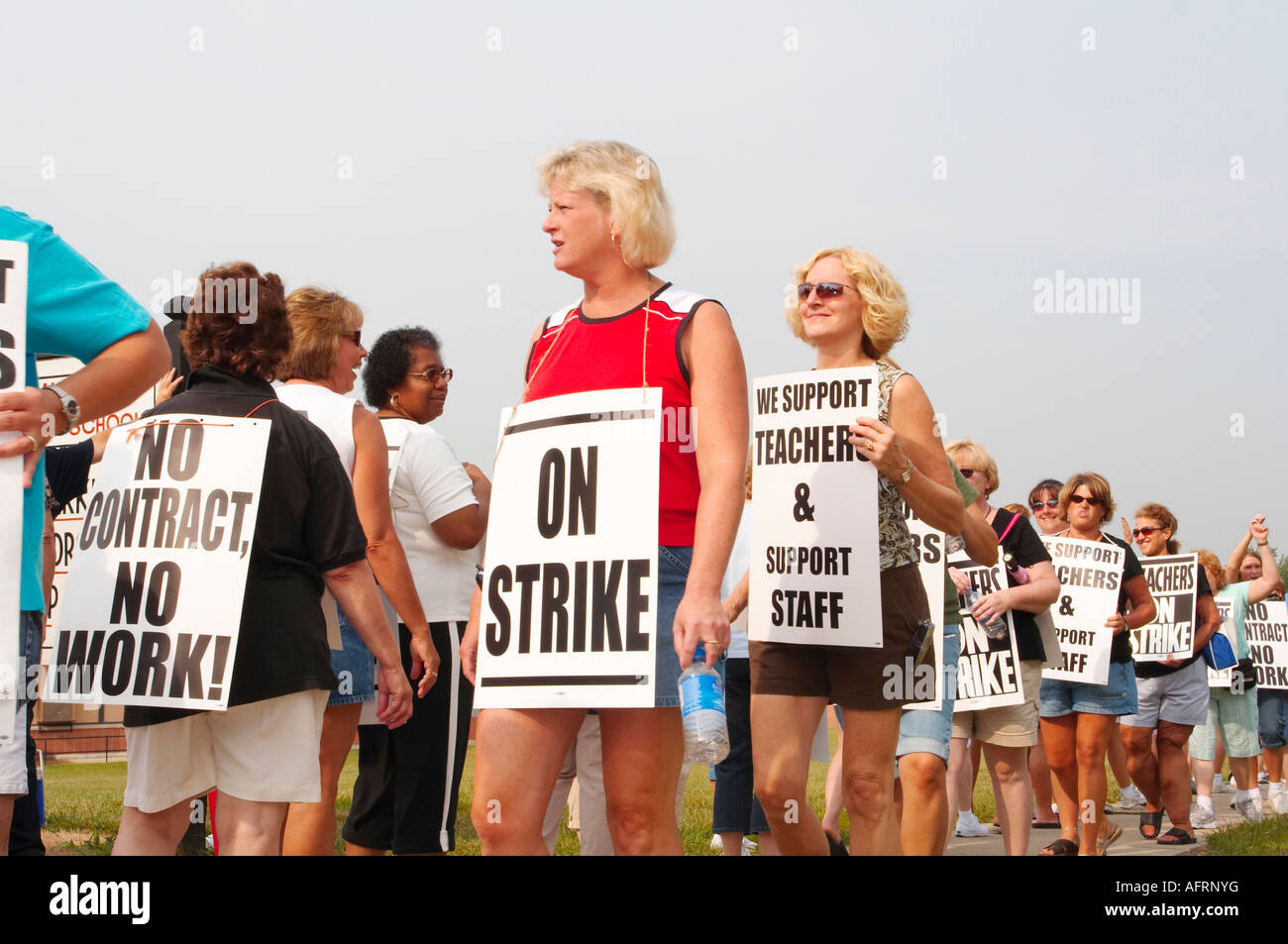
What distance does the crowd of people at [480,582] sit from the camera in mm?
3646

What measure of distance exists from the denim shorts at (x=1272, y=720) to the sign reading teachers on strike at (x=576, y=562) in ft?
40.6

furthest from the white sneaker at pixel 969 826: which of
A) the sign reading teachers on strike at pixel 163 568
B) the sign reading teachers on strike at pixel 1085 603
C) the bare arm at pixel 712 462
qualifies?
the sign reading teachers on strike at pixel 163 568

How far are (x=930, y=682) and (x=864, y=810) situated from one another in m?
0.53

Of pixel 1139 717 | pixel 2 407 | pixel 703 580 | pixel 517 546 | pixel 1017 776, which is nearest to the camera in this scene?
pixel 2 407

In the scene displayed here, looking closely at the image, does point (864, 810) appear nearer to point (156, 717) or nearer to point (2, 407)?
point (156, 717)

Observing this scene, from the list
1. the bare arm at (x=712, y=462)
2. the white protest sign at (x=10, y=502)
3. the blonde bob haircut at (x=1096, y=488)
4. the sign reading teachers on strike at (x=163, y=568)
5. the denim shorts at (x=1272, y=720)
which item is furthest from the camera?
the denim shorts at (x=1272, y=720)

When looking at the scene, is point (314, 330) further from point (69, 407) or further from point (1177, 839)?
point (1177, 839)

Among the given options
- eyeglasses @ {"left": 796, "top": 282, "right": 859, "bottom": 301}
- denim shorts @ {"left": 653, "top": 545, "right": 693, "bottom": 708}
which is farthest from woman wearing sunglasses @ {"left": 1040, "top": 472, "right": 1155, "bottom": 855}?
denim shorts @ {"left": 653, "top": 545, "right": 693, "bottom": 708}

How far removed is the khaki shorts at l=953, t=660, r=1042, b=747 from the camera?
741 cm

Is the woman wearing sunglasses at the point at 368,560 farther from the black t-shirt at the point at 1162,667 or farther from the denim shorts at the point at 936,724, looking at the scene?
the black t-shirt at the point at 1162,667

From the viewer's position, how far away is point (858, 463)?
512 centimetres

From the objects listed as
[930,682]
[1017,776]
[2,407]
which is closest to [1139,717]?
[1017,776]

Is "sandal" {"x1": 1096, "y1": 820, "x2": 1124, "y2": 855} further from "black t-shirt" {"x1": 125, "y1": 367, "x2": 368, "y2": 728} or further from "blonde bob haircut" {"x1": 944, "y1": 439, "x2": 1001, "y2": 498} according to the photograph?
"black t-shirt" {"x1": 125, "y1": 367, "x2": 368, "y2": 728}

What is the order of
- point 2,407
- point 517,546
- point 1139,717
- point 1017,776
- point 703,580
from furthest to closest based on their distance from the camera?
point 1139,717
point 1017,776
point 517,546
point 703,580
point 2,407
